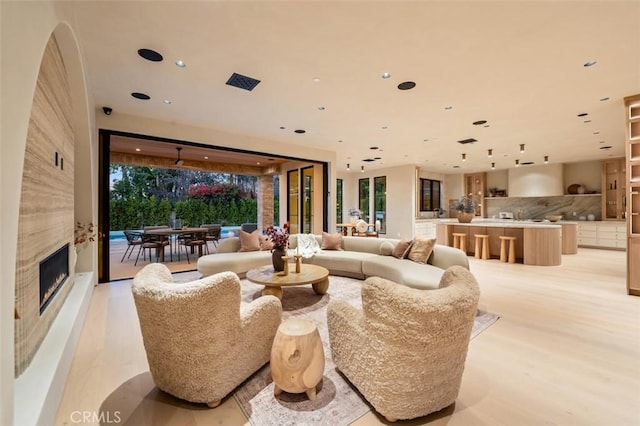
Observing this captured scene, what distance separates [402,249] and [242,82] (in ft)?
11.6

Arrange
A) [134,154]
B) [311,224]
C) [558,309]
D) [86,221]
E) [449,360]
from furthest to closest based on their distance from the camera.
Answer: [311,224] → [134,154] → [86,221] → [558,309] → [449,360]

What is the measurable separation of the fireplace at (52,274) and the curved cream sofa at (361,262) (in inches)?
75.3

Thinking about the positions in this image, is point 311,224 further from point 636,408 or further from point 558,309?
point 636,408

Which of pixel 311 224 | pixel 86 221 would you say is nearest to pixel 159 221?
pixel 311 224

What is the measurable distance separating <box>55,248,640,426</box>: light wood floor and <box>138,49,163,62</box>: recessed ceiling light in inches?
119

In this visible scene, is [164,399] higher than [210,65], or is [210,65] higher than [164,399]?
[210,65]

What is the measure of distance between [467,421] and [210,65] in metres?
4.07

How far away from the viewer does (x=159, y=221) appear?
32.9 ft

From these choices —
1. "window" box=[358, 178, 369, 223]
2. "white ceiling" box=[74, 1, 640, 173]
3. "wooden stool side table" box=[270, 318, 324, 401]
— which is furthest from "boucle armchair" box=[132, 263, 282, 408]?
"window" box=[358, 178, 369, 223]

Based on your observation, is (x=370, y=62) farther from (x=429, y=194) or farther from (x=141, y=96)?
(x=429, y=194)

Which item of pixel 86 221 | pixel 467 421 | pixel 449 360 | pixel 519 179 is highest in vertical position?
pixel 519 179

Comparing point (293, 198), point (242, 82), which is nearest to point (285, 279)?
point (242, 82)

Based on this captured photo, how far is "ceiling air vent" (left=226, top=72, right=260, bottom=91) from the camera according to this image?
3582 mm

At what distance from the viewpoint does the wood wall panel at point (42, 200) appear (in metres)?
1.67
